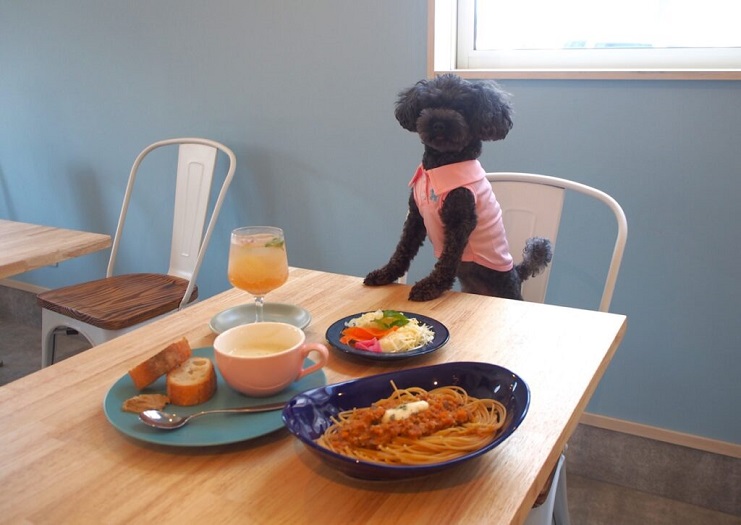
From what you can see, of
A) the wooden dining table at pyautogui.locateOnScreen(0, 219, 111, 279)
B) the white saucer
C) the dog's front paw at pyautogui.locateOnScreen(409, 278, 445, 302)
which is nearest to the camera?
the white saucer

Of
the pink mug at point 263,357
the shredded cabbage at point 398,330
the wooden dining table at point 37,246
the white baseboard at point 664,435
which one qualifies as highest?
the pink mug at point 263,357

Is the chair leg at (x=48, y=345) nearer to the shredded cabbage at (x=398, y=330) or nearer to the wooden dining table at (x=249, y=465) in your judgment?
the wooden dining table at (x=249, y=465)

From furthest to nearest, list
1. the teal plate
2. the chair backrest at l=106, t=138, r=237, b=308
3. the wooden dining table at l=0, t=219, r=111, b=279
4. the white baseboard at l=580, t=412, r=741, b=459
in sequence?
the chair backrest at l=106, t=138, r=237, b=308 → the white baseboard at l=580, t=412, r=741, b=459 → the wooden dining table at l=0, t=219, r=111, b=279 → the teal plate

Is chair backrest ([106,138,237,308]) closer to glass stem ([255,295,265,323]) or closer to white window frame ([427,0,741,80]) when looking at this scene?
white window frame ([427,0,741,80])

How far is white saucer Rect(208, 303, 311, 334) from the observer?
115 centimetres

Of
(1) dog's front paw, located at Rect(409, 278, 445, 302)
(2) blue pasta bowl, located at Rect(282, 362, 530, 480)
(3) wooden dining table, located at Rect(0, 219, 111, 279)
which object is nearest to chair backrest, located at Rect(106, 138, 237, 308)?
(3) wooden dining table, located at Rect(0, 219, 111, 279)

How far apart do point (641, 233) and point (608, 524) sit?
80 centimetres

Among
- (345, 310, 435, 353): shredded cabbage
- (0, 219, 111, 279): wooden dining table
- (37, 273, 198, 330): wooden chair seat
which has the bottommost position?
(37, 273, 198, 330): wooden chair seat

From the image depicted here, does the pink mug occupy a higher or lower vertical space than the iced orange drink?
lower

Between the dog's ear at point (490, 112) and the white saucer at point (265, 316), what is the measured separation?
518 millimetres

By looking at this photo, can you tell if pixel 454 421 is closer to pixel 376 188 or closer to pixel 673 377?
pixel 673 377

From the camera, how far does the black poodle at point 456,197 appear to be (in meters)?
1.31

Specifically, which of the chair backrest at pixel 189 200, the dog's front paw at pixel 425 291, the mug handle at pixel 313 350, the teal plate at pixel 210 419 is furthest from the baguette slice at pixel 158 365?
the chair backrest at pixel 189 200

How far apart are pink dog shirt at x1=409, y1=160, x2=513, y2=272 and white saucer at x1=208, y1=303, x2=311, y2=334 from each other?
37 centimetres
